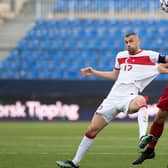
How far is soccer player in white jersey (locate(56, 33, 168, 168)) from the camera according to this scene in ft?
32.8

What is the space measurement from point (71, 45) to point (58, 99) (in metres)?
5.00

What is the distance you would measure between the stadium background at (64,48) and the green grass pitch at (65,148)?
447 cm

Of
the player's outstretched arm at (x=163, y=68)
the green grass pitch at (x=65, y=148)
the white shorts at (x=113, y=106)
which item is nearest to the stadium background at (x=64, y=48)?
the green grass pitch at (x=65, y=148)

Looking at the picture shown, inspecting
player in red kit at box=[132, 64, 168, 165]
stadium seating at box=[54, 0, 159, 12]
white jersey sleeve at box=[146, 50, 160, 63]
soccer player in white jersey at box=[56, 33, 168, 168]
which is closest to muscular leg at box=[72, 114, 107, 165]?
soccer player in white jersey at box=[56, 33, 168, 168]

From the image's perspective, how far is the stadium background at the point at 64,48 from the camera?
23.7 metres

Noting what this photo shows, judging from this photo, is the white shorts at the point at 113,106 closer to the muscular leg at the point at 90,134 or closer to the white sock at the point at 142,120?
the muscular leg at the point at 90,134

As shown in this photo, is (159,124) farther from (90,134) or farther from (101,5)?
(101,5)

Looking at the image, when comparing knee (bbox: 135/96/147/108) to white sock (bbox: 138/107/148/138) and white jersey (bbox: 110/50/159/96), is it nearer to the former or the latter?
white sock (bbox: 138/107/148/138)

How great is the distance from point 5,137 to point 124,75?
620 cm

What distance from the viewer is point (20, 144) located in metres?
14.1

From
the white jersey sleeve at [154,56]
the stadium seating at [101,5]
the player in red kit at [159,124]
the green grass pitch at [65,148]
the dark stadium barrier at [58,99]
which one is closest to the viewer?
the player in red kit at [159,124]

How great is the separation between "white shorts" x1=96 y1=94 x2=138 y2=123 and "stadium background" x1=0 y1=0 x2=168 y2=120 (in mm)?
13283

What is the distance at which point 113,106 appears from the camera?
10094mm

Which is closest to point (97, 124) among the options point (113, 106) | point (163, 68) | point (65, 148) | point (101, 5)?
point (113, 106)
